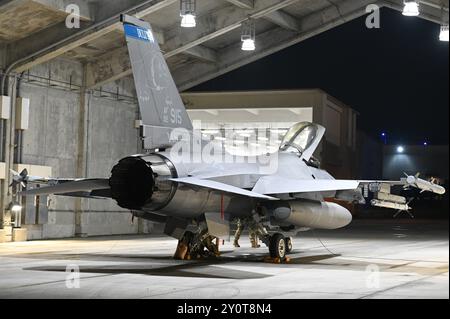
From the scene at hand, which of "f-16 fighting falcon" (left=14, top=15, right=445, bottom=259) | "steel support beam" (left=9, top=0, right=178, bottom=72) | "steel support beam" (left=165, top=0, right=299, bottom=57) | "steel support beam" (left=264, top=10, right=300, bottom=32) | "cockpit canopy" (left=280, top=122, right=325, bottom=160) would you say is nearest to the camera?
"f-16 fighting falcon" (left=14, top=15, right=445, bottom=259)

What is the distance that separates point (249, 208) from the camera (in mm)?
14750

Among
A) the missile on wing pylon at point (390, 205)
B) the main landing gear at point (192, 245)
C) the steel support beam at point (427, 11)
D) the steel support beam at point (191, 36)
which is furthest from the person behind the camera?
the steel support beam at point (427, 11)

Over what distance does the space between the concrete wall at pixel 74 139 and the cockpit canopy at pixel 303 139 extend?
10.1 metres

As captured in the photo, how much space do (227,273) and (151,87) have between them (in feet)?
11.3

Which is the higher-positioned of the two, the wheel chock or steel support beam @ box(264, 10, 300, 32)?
steel support beam @ box(264, 10, 300, 32)

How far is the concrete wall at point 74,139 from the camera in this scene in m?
24.1

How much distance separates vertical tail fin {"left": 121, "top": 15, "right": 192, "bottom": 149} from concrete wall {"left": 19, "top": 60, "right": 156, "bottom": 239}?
11.4 m

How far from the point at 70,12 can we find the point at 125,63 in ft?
14.9

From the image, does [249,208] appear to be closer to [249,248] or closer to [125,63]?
[249,248]

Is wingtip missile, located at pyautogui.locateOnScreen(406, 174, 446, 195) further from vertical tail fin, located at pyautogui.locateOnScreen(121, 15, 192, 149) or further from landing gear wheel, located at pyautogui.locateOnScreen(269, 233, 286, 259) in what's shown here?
vertical tail fin, located at pyautogui.locateOnScreen(121, 15, 192, 149)

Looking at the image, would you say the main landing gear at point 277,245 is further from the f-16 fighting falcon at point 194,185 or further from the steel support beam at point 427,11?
the steel support beam at point 427,11

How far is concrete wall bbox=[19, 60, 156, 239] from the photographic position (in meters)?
24.1

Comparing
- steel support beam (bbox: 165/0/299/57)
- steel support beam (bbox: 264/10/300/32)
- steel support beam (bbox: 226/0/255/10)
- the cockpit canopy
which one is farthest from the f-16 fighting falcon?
steel support beam (bbox: 264/10/300/32)

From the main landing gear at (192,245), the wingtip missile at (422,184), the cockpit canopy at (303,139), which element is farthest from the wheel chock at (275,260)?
the wingtip missile at (422,184)
